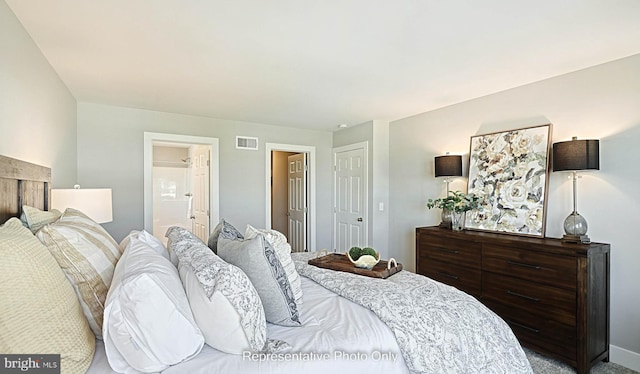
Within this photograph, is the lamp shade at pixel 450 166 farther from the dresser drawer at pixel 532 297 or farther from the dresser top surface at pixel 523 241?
the dresser drawer at pixel 532 297

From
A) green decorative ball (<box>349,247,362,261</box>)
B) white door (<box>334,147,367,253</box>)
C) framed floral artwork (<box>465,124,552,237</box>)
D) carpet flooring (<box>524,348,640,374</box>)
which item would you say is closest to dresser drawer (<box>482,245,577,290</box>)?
framed floral artwork (<box>465,124,552,237</box>)

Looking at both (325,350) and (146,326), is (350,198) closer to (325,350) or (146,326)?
(325,350)

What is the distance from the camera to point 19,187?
172 centimetres

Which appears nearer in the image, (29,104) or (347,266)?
(29,104)

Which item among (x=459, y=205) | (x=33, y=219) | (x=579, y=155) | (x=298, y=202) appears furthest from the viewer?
(x=298, y=202)

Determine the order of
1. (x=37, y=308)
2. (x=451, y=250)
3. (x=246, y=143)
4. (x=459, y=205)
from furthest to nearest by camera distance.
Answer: (x=246, y=143) < (x=459, y=205) < (x=451, y=250) < (x=37, y=308)

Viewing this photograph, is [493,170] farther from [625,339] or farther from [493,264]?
[625,339]

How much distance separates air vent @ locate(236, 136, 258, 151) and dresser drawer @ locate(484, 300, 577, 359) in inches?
139

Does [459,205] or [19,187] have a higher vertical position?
[19,187]

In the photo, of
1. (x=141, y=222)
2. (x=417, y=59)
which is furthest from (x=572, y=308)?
(x=141, y=222)

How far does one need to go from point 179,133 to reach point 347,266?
9.97ft

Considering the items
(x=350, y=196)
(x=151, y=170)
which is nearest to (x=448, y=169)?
(x=350, y=196)

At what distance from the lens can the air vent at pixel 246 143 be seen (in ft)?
14.9

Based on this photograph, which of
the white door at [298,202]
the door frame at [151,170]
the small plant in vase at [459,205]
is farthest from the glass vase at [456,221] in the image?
the door frame at [151,170]
